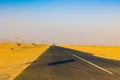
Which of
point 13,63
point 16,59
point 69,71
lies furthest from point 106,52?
point 69,71

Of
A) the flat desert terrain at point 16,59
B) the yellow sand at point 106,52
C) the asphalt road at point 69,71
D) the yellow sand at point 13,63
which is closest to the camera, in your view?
the asphalt road at point 69,71

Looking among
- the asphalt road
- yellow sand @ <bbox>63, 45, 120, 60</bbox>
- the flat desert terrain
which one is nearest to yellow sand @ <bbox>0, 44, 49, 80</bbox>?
the flat desert terrain

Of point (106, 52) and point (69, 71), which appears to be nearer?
point (69, 71)

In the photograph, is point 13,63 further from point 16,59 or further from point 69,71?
point 69,71

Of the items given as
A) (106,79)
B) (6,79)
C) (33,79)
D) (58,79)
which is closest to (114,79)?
(106,79)

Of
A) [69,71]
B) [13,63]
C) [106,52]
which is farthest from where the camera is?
[106,52]

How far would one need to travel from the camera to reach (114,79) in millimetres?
14273

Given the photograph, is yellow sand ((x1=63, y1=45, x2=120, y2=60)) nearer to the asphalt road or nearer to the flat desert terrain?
the flat desert terrain

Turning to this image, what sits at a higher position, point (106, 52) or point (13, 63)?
point (106, 52)

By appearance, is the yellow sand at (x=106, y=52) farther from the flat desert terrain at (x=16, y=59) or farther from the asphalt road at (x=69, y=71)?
the asphalt road at (x=69, y=71)

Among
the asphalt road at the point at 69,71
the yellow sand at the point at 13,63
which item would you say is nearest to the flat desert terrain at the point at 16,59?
the yellow sand at the point at 13,63

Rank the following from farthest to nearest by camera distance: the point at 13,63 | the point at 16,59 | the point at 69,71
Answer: the point at 16,59
the point at 13,63
the point at 69,71

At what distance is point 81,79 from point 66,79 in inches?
31.3

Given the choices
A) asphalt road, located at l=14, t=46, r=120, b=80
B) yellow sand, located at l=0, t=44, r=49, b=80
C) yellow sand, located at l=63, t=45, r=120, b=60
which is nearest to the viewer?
asphalt road, located at l=14, t=46, r=120, b=80
